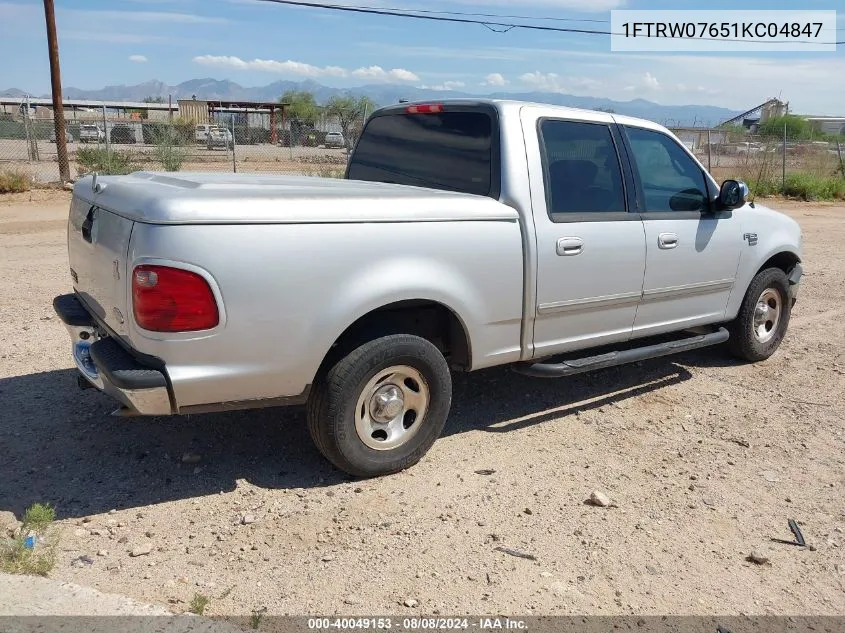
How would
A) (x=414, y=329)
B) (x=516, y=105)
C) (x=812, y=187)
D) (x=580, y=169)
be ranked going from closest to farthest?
(x=414, y=329), (x=516, y=105), (x=580, y=169), (x=812, y=187)

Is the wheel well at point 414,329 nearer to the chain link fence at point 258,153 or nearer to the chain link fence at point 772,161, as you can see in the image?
the chain link fence at point 258,153

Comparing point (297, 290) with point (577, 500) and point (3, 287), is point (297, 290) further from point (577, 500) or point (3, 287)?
point (3, 287)

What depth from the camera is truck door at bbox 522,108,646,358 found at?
4.61 metres

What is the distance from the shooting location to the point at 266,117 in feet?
179

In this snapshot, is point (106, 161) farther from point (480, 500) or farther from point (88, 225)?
point (480, 500)

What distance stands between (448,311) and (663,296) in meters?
1.77

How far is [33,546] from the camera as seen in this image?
11.3ft

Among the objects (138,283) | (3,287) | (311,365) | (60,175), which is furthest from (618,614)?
(60,175)

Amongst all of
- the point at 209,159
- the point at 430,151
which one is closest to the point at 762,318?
the point at 430,151

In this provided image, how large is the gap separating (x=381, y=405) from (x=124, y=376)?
1.31 metres

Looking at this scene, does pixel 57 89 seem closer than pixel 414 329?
No

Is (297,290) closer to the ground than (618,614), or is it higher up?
higher up

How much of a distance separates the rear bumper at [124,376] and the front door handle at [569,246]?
2.33 m

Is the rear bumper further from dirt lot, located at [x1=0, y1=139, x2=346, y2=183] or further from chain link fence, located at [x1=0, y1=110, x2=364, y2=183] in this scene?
dirt lot, located at [x1=0, y1=139, x2=346, y2=183]
